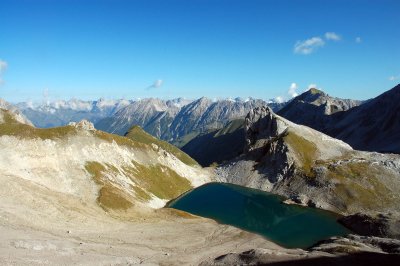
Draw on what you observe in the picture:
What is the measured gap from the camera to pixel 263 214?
122875 millimetres

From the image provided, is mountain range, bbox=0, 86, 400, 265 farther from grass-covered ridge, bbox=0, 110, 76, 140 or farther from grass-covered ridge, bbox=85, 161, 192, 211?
grass-covered ridge, bbox=85, 161, 192, 211

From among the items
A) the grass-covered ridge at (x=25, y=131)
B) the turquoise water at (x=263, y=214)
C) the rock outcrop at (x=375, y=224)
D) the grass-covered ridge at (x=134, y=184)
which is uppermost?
the grass-covered ridge at (x=25, y=131)

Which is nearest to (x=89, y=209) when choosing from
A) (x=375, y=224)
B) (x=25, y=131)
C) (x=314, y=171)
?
(x=25, y=131)

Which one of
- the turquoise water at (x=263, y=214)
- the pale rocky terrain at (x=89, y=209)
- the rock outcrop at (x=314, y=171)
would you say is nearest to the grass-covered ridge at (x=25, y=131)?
the pale rocky terrain at (x=89, y=209)

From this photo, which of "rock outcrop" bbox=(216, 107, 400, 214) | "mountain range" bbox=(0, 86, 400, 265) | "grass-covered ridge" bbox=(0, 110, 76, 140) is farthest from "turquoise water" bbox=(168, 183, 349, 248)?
"grass-covered ridge" bbox=(0, 110, 76, 140)

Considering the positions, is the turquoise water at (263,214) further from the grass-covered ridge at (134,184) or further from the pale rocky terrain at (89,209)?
the pale rocky terrain at (89,209)

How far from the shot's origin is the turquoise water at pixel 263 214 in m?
100

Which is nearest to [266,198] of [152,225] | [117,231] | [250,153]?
[250,153]

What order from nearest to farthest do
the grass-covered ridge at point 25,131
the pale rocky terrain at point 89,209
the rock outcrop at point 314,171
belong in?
1. the pale rocky terrain at point 89,209
2. the grass-covered ridge at point 25,131
3. the rock outcrop at point 314,171

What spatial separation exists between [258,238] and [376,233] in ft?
102

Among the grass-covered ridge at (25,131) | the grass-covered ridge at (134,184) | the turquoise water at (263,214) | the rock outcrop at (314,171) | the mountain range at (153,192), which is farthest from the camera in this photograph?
the rock outcrop at (314,171)

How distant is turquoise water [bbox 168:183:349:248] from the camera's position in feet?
328

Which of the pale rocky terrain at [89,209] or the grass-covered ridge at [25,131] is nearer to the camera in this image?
the pale rocky terrain at [89,209]

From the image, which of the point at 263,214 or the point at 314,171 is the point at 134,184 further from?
the point at 314,171
